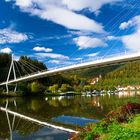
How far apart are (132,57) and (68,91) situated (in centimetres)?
4882

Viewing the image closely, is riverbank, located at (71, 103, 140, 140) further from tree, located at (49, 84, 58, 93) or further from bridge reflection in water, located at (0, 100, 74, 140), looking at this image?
tree, located at (49, 84, 58, 93)

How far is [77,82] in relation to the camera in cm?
10456

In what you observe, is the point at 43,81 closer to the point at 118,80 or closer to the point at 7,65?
the point at 7,65

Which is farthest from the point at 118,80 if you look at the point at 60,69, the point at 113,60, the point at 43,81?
the point at 113,60

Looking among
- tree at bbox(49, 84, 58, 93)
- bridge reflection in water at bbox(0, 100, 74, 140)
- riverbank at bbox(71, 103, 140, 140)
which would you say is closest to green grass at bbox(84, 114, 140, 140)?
riverbank at bbox(71, 103, 140, 140)

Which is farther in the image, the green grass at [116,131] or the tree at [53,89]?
the tree at [53,89]

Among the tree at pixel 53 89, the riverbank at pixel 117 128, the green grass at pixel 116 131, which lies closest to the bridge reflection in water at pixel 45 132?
the riverbank at pixel 117 128

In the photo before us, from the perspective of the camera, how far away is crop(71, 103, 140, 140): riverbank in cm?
1061

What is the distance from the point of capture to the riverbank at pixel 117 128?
10.6m

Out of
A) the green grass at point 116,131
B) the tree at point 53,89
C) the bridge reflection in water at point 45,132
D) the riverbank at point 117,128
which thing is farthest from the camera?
the tree at point 53,89

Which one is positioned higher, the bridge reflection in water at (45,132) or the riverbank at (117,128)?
the riverbank at (117,128)

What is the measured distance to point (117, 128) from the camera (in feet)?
38.4

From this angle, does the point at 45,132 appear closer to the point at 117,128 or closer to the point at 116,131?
the point at 117,128

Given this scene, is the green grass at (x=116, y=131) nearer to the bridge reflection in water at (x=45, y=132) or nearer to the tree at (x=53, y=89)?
the bridge reflection in water at (x=45, y=132)
